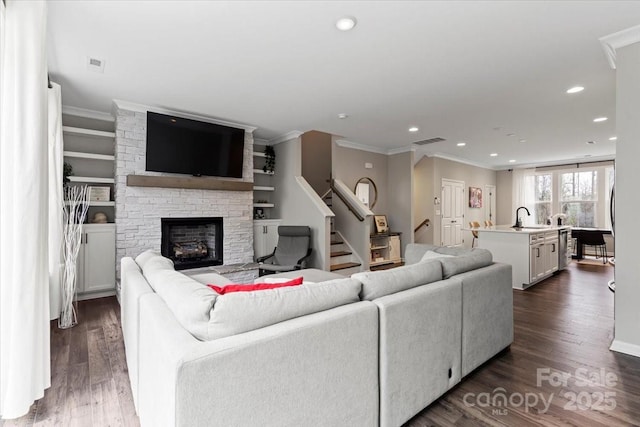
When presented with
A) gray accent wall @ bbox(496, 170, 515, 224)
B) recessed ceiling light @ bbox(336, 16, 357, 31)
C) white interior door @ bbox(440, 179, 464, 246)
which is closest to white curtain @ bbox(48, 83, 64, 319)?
recessed ceiling light @ bbox(336, 16, 357, 31)

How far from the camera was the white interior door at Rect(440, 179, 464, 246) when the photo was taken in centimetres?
798

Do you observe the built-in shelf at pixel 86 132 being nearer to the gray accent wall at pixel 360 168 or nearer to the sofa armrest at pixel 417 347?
the gray accent wall at pixel 360 168

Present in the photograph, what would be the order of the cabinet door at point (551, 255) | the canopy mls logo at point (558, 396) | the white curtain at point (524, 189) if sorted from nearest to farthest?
the canopy mls logo at point (558, 396) < the cabinet door at point (551, 255) < the white curtain at point (524, 189)

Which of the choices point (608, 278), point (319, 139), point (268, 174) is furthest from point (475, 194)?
point (268, 174)

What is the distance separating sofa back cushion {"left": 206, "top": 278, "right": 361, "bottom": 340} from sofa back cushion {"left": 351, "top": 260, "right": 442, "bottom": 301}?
12 centimetres

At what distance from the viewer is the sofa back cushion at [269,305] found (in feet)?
4.06

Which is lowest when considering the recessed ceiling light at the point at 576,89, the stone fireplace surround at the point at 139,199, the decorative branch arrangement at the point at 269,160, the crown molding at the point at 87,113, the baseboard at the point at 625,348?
the baseboard at the point at 625,348

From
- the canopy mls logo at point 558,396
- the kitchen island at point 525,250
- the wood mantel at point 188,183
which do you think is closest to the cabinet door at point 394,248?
the kitchen island at point 525,250

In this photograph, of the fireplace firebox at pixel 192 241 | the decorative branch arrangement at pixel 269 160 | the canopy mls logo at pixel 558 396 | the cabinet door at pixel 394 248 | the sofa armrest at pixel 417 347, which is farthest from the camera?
the cabinet door at pixel 394 248

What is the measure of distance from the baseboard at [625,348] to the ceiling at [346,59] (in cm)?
259

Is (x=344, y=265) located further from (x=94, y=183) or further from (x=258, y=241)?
(x=94, y=183)

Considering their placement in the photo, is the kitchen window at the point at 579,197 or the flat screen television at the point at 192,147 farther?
the kitchen window at the point at 579,197

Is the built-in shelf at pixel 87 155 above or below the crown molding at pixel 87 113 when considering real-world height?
below

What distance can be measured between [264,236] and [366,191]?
2742 millimetres
